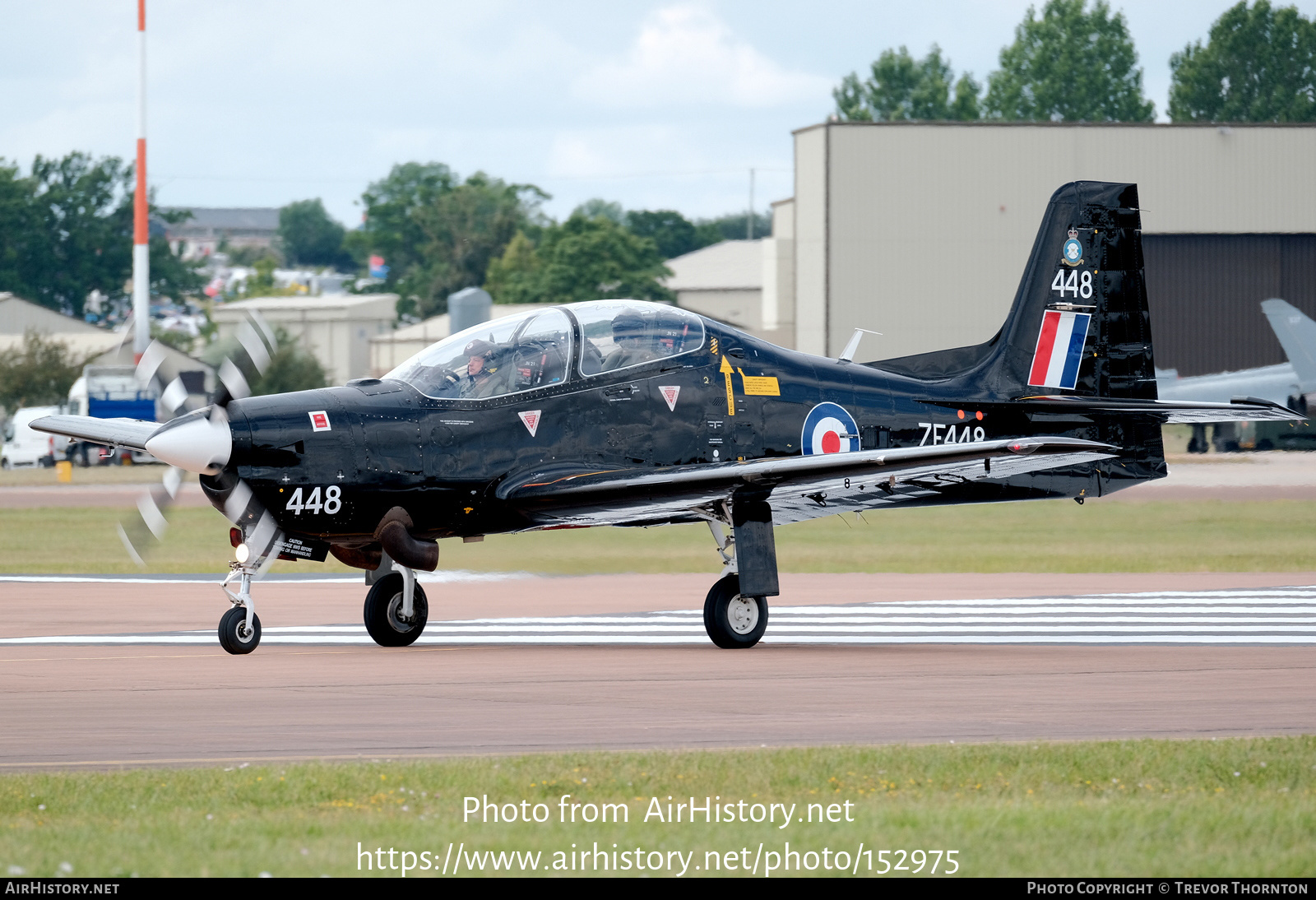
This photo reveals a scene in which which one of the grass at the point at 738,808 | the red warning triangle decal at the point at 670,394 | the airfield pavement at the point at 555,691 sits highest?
the red warning triangle decal at the point at 670,394

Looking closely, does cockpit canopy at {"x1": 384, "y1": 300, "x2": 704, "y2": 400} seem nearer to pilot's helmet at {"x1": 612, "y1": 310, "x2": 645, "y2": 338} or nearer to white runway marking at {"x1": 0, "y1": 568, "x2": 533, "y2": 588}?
pilot's helmet at {"x1": 612, "y1": 310, "x2": 645, "y2": 338}

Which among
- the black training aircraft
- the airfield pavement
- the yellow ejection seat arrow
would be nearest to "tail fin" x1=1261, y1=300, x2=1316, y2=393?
the airfield pavement

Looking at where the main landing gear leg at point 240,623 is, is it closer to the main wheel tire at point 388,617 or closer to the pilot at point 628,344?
the main wheel tire at point 388,617

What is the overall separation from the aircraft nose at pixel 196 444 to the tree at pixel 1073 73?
348 ft

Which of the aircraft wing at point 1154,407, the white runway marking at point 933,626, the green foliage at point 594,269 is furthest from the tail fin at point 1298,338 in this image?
the green foliage at point 594,269

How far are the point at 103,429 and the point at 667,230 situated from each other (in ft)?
445

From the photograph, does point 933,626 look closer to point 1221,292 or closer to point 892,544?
point 892,544

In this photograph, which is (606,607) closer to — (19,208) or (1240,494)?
(1240,494)

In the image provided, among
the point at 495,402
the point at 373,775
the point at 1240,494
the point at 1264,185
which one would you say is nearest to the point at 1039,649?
the point at 495,402

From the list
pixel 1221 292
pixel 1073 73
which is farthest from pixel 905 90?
pixel 1221 292

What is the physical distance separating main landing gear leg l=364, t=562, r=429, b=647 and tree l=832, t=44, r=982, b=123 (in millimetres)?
104133

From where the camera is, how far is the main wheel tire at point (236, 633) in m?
13.4

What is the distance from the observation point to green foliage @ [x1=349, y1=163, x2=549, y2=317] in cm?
12169

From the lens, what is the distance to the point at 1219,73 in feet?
371
